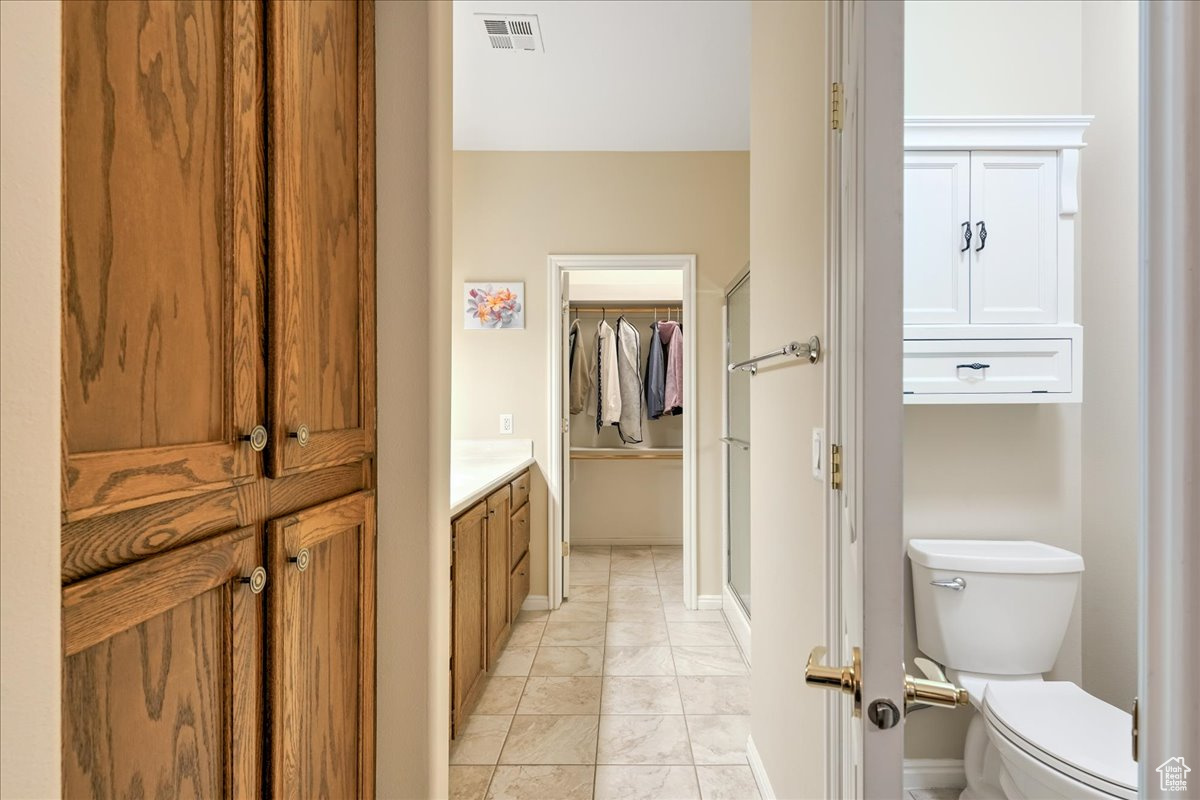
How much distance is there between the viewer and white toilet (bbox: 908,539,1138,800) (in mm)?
1472

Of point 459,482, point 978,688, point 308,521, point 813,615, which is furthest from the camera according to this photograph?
point 459,482

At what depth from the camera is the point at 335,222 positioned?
1.01m

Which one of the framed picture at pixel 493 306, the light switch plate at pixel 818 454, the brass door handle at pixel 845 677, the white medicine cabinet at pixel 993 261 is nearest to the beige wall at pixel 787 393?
the light switch plate at pixel 818 454

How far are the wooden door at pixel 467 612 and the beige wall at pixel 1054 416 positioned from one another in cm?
145

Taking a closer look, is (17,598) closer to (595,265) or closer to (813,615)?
(813,615)

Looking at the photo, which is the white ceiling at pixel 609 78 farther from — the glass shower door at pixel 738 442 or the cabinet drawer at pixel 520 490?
the cabinet drawer at pixel 520 490

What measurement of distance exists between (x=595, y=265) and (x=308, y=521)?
291 centimetres

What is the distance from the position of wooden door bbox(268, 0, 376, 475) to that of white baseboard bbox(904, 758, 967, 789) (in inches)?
74.8

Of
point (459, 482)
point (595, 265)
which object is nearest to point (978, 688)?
point (459, 482)

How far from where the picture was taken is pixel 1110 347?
5.97 feet

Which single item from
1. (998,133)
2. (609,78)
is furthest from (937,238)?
(609,78)

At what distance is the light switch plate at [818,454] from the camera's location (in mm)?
1203

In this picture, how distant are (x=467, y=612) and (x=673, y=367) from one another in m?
3.22

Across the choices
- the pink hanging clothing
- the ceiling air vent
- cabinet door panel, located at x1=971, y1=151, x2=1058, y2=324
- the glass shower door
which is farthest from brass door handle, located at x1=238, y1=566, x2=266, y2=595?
the pink hanging clothing
